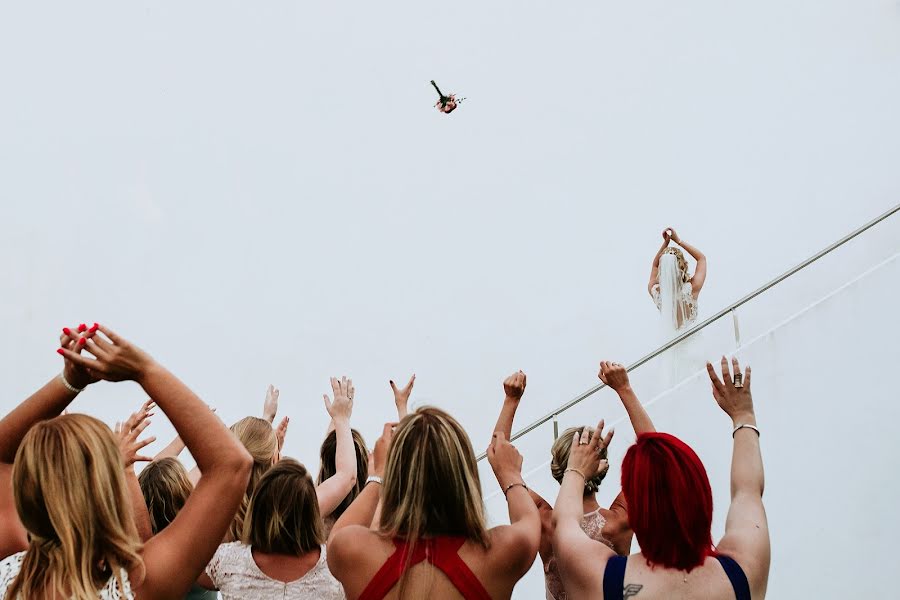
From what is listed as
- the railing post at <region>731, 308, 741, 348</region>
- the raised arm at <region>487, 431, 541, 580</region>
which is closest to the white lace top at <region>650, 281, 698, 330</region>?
the railing post at <region>731, 308, 741, 348</region>

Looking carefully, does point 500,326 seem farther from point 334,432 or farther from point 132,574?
point 132,574

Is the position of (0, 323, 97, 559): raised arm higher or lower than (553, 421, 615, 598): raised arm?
higher

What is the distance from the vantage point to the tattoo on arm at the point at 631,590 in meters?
1.52

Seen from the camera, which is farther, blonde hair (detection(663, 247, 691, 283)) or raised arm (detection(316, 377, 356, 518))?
blonde hair (detection(663, 247, 691, 283))

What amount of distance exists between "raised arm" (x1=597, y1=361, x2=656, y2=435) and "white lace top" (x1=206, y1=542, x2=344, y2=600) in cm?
73

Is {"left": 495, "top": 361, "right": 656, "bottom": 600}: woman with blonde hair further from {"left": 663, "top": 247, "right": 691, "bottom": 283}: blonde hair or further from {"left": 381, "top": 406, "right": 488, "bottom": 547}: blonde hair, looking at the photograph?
{"left": 663, "top": 247, "right": 691, "bottom": 283}: blonde hair

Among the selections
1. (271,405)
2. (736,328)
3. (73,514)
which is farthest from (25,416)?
(736,328)

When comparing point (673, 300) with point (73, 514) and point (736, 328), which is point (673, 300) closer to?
point (736, 328)

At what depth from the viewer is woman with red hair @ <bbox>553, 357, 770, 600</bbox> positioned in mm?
1507

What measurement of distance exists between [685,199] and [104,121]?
5.71 meters

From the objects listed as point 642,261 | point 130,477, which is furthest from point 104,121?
point 130,477

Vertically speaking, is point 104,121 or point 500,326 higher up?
point 104,121

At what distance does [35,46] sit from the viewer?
28.5 ft

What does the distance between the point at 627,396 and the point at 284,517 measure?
2.63 ft
